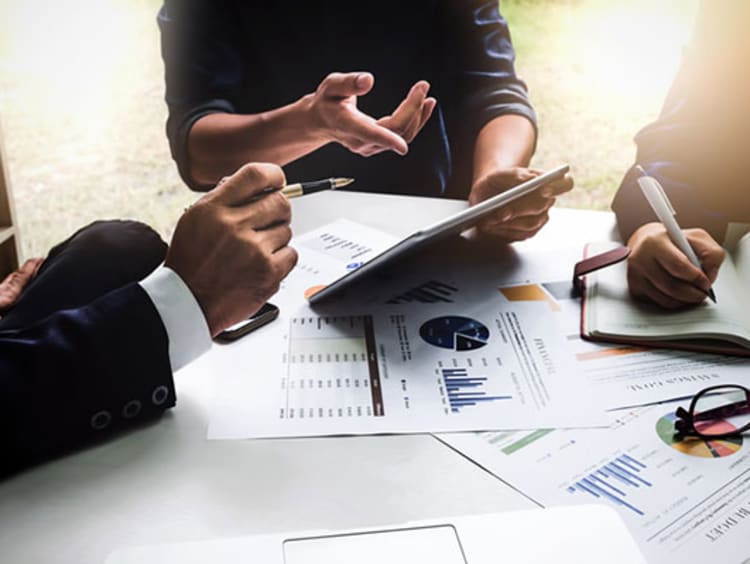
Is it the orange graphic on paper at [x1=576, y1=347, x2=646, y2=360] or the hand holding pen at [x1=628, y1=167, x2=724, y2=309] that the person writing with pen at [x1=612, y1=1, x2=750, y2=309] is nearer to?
the hand holding pen at [x1=628, y1=167, x2=724, y2=309]

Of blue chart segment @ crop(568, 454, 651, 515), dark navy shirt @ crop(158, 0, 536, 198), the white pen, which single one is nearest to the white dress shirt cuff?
blue chart segment @ crop(568, 454, 651, 515)

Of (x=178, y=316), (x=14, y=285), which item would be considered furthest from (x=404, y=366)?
(x=14, y=285)

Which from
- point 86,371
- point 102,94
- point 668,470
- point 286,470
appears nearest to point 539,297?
point 668,470

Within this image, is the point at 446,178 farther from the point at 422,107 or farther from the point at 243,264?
the point at 243,264

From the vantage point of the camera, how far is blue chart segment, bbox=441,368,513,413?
0.78 m

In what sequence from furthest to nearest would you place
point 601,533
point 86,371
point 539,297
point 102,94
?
1. point 102,94
2. point 539,297
3. point 86,371
4. point 601,533

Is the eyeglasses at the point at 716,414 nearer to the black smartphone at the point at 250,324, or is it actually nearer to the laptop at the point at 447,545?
the laptop at the point at 447,545

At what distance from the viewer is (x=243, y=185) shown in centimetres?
83

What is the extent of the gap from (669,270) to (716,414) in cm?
25

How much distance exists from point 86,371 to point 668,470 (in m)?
0.55

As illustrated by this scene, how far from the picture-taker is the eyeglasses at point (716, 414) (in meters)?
0.73

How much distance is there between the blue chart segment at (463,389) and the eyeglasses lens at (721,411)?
7.6 inches

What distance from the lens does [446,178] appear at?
1751 millimetres

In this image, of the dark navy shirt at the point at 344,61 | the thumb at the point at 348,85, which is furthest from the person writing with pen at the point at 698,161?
the thumb at the point at 348,85
